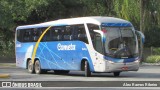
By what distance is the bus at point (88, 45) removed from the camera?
23.5 m

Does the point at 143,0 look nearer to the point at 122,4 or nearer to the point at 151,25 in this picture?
the point at 122,4

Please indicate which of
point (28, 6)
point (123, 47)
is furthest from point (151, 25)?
point (123, 47)

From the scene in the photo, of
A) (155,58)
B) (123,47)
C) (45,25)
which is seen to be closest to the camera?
(123,47)

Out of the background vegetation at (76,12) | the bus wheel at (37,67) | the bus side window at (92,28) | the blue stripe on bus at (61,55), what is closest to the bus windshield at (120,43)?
the bus side window at (92,28)

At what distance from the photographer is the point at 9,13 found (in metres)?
42.4

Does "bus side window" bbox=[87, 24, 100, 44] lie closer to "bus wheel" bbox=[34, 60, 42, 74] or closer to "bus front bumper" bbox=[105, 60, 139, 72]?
"bus front bumper" bbox=[105, 60, 139, 72]

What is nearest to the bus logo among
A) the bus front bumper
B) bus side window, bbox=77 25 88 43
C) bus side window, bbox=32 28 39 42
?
bus side window, bbox=77 25 88 43

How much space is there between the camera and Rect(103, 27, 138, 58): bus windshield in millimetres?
23484

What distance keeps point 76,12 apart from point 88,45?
2549cm

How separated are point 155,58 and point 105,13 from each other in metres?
8.97

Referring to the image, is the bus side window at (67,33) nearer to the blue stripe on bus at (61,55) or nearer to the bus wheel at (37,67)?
the blue stripe on bus at (61,55)

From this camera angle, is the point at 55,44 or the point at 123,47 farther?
the point at 55,44

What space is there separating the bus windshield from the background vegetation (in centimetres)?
1778

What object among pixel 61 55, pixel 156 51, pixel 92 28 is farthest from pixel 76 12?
pixel 92 28
